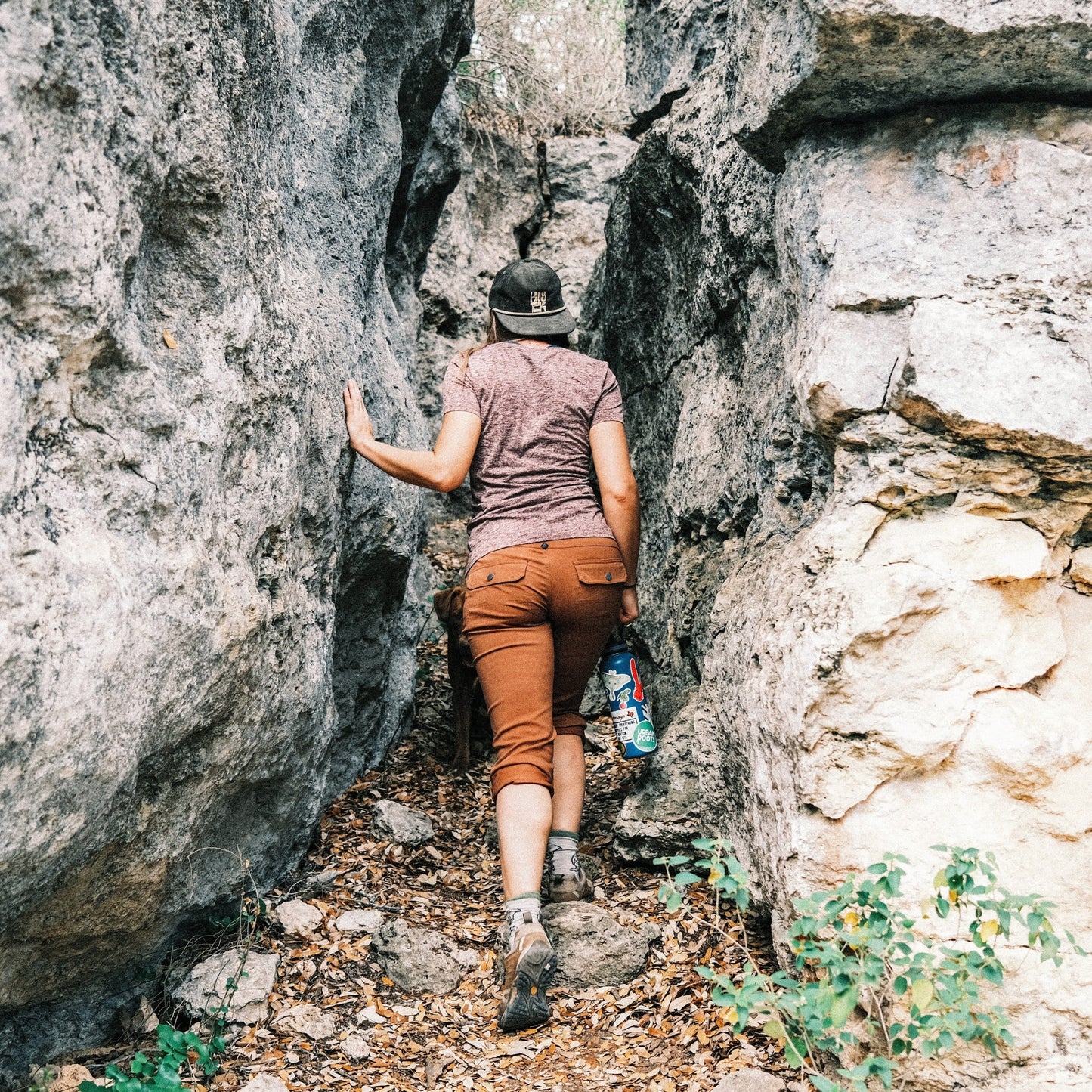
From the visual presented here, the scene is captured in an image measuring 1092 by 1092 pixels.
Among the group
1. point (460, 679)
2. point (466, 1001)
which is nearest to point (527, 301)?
point (460, 679)

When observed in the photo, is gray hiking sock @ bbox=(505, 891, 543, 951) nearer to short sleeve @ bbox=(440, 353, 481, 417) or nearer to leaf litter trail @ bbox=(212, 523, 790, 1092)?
leaf litter trail @ bbox=(212, 523, 790, 1092)

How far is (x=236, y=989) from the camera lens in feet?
10.7

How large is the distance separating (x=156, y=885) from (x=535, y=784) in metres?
1.19

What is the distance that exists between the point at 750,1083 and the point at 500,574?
172 centimetres

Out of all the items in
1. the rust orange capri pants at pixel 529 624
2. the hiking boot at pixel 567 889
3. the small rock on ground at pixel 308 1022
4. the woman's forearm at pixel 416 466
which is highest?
the woman's forearm at pixel 416 466

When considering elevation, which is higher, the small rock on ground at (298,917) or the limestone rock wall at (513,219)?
→ the limestone rock wall at (513,219)

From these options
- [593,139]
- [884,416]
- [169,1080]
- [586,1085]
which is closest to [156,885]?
[169,1080]

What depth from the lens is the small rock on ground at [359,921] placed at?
12.3ft

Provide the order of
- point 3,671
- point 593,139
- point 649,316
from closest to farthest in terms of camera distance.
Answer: point 3,671, point 649,316, point 593,139

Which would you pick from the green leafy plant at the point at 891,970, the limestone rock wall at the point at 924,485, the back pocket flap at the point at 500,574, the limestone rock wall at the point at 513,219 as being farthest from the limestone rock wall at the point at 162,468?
the limestone rock wall at the point at 513,219

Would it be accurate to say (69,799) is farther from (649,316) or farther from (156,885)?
(649,316)

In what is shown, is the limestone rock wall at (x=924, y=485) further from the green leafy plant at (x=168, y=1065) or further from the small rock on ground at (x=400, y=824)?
the green leafy plant at (x=168, y=1065)

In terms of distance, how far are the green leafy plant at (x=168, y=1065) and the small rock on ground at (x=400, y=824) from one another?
1321 millimetres

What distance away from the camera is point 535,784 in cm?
352
